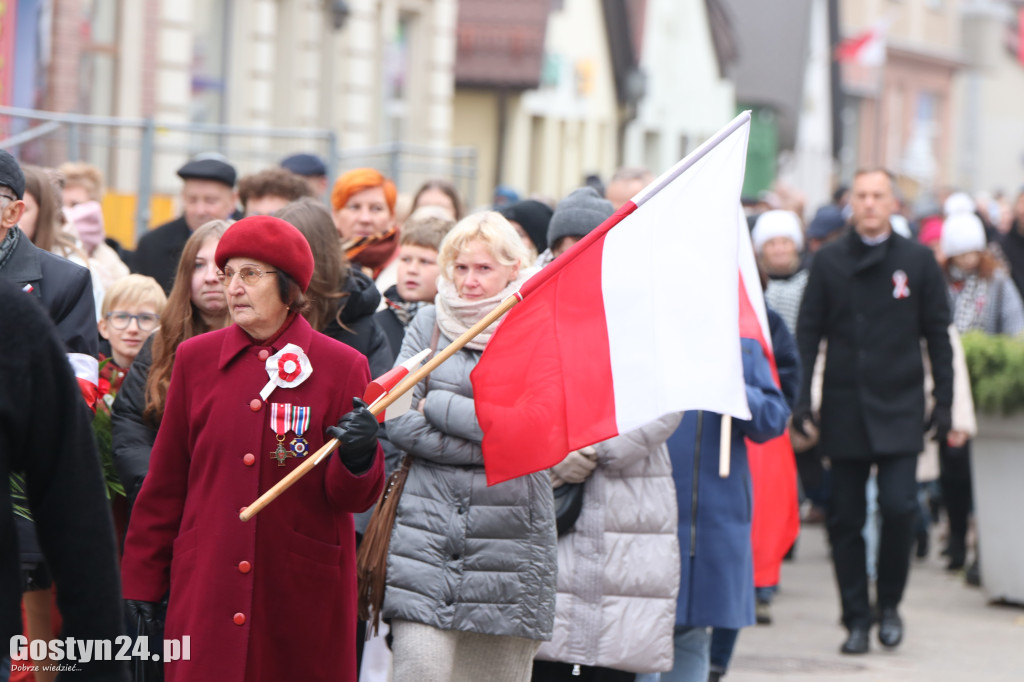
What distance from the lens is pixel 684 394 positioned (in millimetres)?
5426

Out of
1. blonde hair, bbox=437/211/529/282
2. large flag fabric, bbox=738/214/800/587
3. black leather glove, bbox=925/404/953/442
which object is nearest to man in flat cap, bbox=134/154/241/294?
large flag fabric, bbox=738/214/800/587

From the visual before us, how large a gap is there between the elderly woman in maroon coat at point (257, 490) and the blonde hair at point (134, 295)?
1597 millimetres

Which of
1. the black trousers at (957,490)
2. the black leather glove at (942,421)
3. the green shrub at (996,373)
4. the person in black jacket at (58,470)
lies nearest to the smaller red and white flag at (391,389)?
the person in black jacket at (58,470)

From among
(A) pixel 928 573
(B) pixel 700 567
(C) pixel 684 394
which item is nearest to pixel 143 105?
(A) pixel 928 573

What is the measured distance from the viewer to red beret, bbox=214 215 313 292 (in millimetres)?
4797

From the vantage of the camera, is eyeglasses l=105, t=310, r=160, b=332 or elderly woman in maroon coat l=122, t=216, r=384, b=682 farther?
eyeglasses l=105, t=310, r=160, b=332

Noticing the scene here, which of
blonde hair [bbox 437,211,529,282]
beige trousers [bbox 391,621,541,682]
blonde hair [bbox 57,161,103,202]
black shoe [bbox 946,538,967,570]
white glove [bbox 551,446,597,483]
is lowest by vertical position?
black shoe [bbox 946,538,967,570]

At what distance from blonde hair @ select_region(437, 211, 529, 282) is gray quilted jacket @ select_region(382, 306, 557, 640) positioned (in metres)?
0.44

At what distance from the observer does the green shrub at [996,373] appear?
33.1 ft

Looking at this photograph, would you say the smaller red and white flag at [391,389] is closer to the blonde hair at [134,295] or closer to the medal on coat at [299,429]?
the medal on coat at [299,429]

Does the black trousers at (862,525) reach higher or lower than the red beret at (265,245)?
lower

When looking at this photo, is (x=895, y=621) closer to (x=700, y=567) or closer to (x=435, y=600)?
(x=700, y=567)

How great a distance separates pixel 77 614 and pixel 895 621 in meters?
6.37

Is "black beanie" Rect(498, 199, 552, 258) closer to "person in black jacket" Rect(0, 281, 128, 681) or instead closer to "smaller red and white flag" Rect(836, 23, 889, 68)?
"person in black jacket" Rect(0, 281, 128, 681)
